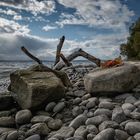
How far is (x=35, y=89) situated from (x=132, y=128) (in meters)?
3.83

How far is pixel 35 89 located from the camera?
9.85m

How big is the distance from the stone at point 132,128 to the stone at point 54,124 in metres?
2.07

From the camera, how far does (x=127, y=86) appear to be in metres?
9.86

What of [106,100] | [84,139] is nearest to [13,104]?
[106,100]

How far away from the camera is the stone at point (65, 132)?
24.4 feet

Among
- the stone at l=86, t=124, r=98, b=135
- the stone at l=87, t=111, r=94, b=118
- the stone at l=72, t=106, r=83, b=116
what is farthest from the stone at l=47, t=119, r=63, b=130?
the stone at l=86, t=124, r=98, b=135

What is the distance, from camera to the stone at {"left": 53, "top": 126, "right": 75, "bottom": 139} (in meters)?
7.43

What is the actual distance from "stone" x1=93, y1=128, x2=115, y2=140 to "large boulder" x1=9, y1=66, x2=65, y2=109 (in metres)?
3.37

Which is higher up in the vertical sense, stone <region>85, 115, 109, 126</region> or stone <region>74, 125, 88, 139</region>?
stone <region>85, 115, 109, 126</region>

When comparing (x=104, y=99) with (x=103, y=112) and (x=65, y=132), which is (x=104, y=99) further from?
(x=65, y=132)

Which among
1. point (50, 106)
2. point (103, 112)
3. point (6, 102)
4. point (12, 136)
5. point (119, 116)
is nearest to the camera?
point (119, 116)

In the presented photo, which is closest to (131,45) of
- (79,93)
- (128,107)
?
(79,93)

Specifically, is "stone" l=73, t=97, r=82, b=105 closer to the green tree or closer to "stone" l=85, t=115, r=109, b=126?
"stone" l=85, t=115, r=109, b=126

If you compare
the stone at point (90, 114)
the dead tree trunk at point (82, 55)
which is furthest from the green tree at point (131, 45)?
the stone at point (90, 114)
